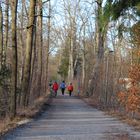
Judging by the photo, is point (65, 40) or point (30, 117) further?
point (65, 40)

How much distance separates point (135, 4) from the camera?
1425cm

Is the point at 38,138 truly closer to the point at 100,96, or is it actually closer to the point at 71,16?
the point at 100,96

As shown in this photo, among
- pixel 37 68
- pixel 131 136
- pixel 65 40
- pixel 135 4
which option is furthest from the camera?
pixel 65 40

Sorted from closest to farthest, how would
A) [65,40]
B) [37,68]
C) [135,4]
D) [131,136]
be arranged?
[135,4], [131,136], [37,68], [65,40]

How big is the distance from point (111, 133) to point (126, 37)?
3.54 m

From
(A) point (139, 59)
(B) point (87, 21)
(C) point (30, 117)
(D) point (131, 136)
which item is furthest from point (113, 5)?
(B) point (87, 21)

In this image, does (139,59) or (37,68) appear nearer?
(139,59)

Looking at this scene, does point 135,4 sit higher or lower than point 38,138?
higher

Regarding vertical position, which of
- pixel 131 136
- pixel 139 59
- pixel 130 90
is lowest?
pixel 131 136

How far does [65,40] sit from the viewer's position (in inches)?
3415

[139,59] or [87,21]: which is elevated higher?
[87,21]

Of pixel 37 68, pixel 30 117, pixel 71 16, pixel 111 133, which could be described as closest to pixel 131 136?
pixel 111 133

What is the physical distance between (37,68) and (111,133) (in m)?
37.4

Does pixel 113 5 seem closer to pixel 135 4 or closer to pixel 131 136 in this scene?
pixel 135 4
